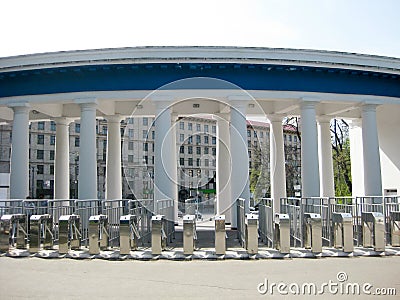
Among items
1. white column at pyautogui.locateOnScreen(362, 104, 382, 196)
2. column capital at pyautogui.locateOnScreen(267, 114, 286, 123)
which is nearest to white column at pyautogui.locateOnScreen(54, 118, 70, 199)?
column capital at pyautogui.locateOnScreen(267, 114, 286, 123)

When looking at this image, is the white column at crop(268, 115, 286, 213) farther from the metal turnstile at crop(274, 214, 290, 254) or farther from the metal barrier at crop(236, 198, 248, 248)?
the metal turnstile at crop(274, 214, 290, 254)

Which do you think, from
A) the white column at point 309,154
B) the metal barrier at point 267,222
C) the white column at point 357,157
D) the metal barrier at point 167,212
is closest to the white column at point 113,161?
the metal barrier at point 167,212

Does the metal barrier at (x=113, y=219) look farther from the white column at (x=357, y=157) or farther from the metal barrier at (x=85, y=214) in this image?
the white column at (x=357, y=157)

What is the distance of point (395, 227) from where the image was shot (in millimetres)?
12602

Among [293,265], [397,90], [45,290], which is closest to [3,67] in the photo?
[45,290]

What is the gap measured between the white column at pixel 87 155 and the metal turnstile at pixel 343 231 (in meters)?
9.94

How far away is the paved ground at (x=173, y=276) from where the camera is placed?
7.33 m

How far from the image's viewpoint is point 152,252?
11305 millimetres

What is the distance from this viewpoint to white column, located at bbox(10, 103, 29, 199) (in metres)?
18.5

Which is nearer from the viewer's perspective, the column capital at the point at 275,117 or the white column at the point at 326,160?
the column capital at the point at 275,117

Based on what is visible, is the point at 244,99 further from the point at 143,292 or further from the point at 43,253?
the point at 143,292

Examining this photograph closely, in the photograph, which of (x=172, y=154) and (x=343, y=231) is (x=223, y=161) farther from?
(x=343, y=231)

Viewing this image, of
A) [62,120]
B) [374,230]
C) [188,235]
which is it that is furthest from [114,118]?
[374,230]
